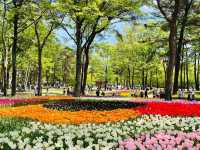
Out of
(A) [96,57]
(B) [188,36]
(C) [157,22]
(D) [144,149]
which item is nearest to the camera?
(D) [144,149]

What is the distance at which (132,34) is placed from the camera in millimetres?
77500

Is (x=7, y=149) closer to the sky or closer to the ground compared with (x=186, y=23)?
closer to the ground

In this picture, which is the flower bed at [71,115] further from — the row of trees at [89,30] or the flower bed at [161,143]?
the row of trees at [89,30]

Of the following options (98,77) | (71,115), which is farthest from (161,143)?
(98,77)

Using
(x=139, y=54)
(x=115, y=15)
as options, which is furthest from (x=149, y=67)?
(x=115, y=15)

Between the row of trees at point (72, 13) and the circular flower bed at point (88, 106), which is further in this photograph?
the row of trees at point (72, 13)

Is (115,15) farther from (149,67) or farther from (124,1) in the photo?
(149,67)

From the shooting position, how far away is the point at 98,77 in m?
98.2

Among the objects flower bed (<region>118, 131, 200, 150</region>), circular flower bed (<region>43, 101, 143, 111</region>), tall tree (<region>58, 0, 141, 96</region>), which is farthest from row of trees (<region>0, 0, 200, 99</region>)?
flower bed (<region>118, 131, 200, 150</region>)

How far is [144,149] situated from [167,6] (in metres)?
39.0

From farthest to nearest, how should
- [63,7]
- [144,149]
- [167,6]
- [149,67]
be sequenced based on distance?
[149,67], [167,6], [63,7], [144,149]

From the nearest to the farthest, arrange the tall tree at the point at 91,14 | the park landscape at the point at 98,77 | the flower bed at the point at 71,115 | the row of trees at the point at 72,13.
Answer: the park landscape at the point at 98,77, the flower bed at the point at 71,115, the tall tree at the point at 91,14, the row of trees at the point at 72,13

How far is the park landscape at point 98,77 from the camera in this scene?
29.6 feet

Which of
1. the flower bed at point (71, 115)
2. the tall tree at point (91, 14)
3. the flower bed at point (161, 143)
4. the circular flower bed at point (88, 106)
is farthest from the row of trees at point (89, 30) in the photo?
the flower bed at point (161, 143)
